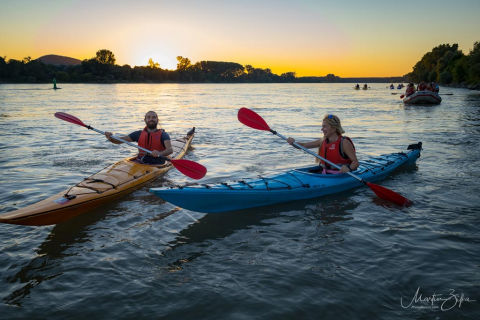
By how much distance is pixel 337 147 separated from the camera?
19.5ft

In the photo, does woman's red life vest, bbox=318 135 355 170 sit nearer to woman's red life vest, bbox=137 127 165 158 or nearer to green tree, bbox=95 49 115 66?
woman's red life vest, bbox=137 127 165 158

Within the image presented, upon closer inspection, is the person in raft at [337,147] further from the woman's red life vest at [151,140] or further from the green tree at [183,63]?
the green tree at [183,63]

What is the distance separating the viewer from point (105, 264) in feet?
13.0

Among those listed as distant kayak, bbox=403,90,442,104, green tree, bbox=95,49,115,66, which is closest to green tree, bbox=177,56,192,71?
green tree, bbox=95,49,115,66

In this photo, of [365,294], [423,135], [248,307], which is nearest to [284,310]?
[248,307]

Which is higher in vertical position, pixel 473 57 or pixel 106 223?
pixel 473 57

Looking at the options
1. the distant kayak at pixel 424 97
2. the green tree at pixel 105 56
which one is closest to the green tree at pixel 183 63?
the green tree at pixel 105 56

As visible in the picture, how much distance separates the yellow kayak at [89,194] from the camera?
14.0 ft

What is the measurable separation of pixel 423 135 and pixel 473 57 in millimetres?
48985

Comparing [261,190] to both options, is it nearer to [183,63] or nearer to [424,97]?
[424,97]

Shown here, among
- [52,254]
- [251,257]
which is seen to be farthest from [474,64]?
[52,254]

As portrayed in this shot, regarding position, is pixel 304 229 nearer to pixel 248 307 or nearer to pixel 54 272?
pixel 248 307

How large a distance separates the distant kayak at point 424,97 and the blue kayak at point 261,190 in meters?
22.7

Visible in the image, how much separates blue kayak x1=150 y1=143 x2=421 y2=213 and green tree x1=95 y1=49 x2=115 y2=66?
120 metres
